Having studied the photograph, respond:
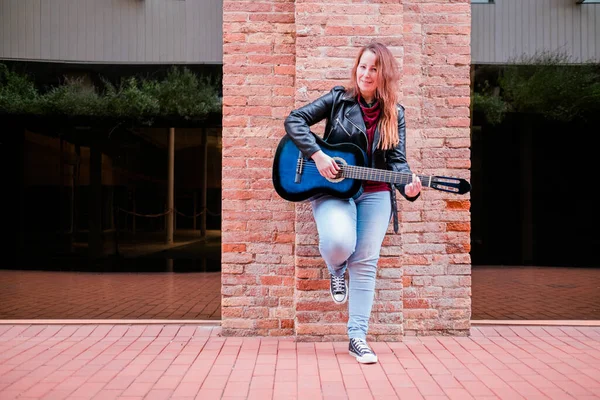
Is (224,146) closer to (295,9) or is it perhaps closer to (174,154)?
(295,9)

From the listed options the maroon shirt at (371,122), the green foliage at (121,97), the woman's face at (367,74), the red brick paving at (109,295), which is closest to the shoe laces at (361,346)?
the maroon shirt at (371,122)

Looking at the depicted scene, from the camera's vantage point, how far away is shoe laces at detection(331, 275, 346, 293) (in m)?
3.69


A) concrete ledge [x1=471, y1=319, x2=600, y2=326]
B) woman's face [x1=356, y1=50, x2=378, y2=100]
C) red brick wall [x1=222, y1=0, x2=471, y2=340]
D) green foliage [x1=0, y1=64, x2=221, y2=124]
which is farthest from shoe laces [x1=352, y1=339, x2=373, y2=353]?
green foliage [x1=0, y1=64, x2=221, y2=124]

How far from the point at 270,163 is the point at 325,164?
0.94 m

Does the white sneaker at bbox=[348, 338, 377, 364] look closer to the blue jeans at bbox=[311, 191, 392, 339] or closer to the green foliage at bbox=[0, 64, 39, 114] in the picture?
the blue jeans at bbox=[311, 191, 392, 339]

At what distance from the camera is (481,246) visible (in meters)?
7.02

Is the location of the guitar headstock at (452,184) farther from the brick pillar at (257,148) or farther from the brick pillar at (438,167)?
the brick pillar at (257,148)

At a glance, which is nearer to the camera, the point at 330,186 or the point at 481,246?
the point at 330,186

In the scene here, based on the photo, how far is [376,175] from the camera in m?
3.48

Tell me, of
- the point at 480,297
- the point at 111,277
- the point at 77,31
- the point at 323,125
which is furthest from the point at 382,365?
the point at 111,277

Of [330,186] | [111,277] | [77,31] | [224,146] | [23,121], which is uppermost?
[77,31]

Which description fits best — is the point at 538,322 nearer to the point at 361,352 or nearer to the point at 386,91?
the point at 361,352

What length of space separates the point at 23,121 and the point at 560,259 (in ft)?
21.0

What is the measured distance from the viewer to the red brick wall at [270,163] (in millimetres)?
4254
